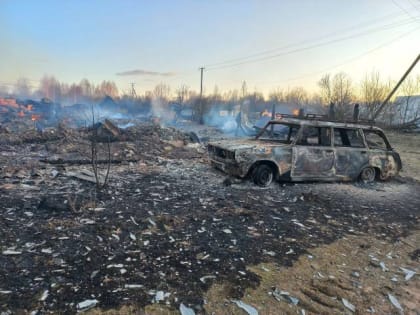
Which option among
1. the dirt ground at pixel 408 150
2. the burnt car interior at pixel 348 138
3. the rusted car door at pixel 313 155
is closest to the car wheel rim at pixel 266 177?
the rusted car door at pixel 313 155

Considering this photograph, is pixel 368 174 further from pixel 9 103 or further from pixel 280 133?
pixel 9 103

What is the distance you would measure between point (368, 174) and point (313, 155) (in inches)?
83.4

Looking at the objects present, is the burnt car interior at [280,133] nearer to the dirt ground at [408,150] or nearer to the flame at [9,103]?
the dirt ground at [408,150]

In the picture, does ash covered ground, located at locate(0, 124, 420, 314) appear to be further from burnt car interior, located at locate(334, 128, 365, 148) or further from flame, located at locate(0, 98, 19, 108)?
flame, located at locate(0, 98, 19, 108)

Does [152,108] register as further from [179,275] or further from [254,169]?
[179,275]

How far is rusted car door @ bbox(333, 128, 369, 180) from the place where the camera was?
7547 millimetres

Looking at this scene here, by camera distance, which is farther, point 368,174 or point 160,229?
point 368,174

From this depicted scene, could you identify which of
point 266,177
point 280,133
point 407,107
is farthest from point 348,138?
point 407,107

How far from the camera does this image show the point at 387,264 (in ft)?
12.1

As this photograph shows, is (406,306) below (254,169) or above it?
below

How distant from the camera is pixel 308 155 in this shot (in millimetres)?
7168

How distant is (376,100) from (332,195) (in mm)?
24609

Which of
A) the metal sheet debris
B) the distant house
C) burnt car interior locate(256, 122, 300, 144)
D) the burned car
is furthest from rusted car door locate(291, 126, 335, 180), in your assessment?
the distant house

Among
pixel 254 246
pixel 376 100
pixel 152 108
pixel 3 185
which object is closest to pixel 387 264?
pixel 254 246
